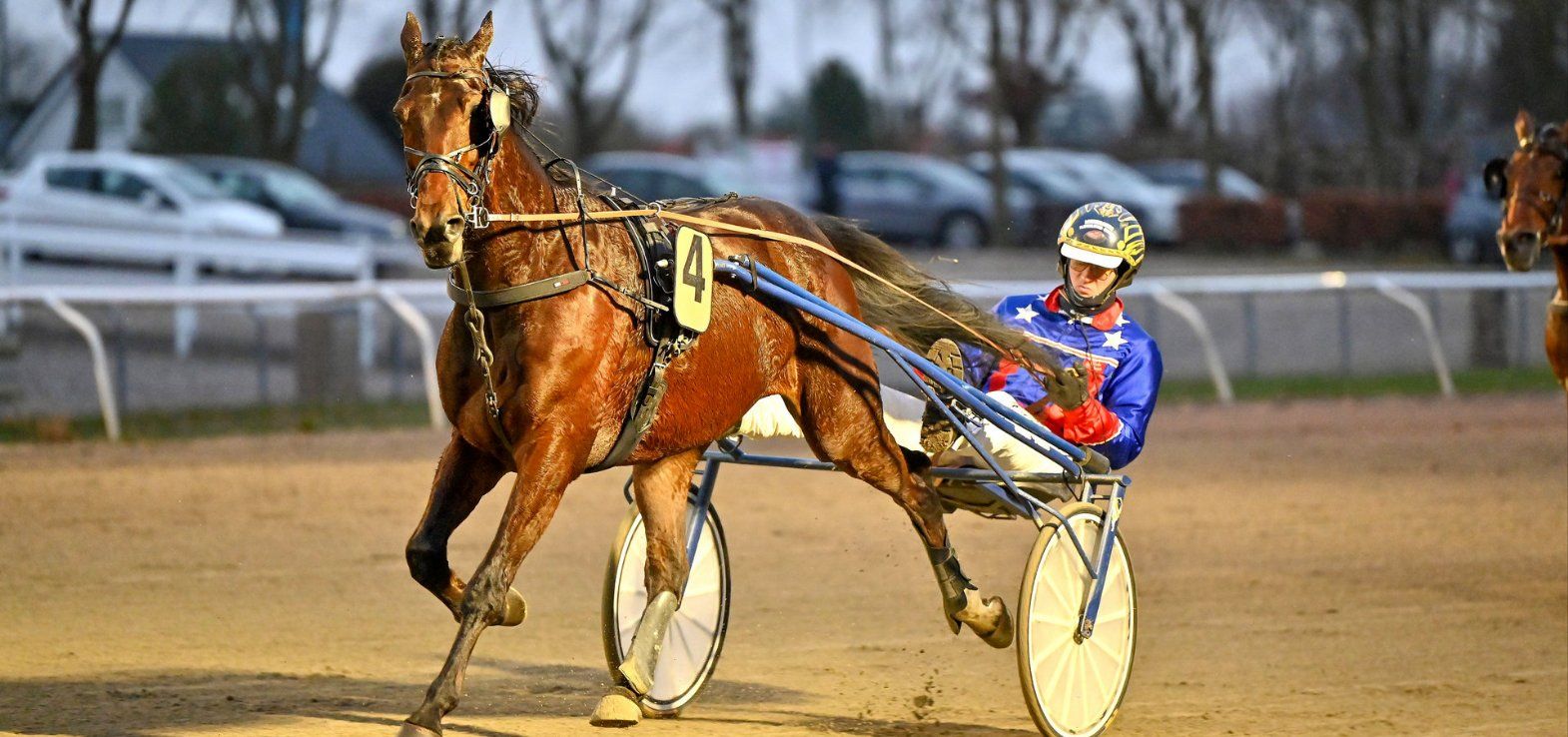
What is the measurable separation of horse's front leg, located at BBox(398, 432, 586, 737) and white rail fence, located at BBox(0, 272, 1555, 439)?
5450 millimetres

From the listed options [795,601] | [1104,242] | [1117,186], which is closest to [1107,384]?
[1104,242]

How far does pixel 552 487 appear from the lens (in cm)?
444

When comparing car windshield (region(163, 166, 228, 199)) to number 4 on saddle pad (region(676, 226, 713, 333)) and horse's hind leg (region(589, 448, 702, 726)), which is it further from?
number 4 on saddle pad (region(676, 226, 713, 333))

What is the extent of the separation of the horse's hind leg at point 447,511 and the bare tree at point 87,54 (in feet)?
51.3

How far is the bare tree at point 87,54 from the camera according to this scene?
19.1 m

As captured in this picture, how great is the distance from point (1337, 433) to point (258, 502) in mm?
7022

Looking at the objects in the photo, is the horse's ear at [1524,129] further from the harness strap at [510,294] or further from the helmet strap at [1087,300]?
the harness strap at [510,294]

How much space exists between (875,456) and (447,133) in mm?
1672

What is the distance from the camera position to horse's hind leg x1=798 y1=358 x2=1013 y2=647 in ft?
17.5

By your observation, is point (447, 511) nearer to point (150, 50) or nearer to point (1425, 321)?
point (1425, 321)

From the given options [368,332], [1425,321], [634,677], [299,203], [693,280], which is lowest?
[1425,321]

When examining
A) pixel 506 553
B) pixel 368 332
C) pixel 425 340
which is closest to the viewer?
pixel 506 553

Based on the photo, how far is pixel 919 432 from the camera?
5.57 m

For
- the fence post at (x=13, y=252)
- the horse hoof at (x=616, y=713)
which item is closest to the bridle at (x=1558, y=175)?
the horse hoof at (x=616, y=713)
